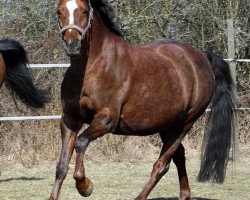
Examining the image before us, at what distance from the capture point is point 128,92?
5.50 m

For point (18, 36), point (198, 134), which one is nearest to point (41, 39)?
point (18, 36)

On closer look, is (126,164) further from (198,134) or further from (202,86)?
(202,86)

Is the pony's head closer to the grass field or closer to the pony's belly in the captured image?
the pony's belly

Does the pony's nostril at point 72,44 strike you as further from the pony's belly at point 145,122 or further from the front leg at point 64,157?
the pony's belly at point 145,122

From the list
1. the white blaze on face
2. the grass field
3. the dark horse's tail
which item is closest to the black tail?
the grass field

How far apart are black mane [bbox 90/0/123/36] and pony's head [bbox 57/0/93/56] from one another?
0.39 m

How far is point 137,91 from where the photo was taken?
18.4 ft

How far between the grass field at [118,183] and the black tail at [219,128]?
32 centimetres

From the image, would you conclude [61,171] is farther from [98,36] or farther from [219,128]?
[219,128]

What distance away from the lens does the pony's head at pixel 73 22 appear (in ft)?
15.6

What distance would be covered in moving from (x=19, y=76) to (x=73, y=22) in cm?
369

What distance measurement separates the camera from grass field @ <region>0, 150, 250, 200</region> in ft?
23.3

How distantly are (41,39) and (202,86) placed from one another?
5.31 metres

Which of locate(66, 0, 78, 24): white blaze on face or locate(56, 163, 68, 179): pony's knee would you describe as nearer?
locate(66, 0, 78, 24): white blaze on face
